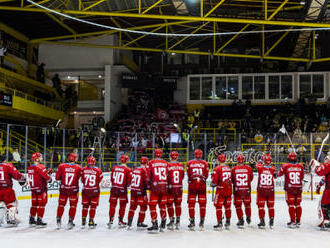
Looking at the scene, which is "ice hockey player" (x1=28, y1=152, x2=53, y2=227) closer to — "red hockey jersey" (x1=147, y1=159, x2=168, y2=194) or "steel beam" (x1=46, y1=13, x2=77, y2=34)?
"red hockey jersey" (x1=147, y1=159, x2=168, y2=194)

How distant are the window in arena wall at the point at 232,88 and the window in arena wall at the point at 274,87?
2.48 m

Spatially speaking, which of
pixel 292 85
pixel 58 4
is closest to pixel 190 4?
pixel 58 4

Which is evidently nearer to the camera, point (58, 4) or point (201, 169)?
point (201, 169)

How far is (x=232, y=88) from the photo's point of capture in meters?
30.8

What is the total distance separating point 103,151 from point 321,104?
17.7 metres

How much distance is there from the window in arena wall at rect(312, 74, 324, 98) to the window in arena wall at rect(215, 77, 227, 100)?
20.9 ft

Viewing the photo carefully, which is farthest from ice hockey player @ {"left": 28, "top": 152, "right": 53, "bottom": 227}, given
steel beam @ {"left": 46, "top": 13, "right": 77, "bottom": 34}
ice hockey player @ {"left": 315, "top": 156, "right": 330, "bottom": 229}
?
steel beam @ {"left": 46, "top": 13, "right": 77, "bottom": 34}

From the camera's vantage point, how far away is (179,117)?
30.5 meters

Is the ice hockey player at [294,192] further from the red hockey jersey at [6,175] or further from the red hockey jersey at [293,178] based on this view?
the red hockey jersey at [6,175]

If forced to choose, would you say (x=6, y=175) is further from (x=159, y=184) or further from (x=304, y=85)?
(x=304, y=85)

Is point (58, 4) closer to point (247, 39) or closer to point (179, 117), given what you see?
point (179, 117)

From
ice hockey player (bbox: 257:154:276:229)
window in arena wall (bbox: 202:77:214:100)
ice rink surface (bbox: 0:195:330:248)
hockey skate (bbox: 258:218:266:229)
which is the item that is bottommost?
ice rink surface (bbox: 0:195:330:248)

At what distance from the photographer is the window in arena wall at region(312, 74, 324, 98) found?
29.3 meters

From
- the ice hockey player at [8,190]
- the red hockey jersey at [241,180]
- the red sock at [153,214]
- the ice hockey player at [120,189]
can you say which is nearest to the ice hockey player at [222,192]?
the red hockey jersey at [241,180]
